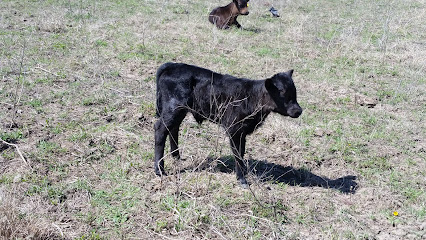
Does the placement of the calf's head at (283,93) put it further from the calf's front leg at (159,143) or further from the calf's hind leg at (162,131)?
the calf's front leg at (159,143)

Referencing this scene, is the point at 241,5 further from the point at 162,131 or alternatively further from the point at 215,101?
the point at 162,131

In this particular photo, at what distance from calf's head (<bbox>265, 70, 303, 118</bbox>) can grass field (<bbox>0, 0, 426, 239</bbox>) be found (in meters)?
0.69

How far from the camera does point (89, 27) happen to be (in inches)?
420

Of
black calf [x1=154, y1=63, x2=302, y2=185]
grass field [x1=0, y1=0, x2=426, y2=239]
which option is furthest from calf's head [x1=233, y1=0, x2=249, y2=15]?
black calf [x1=154, y1=63, x2=302, y2=185]

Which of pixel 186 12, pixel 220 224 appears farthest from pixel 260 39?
pixel 220 224

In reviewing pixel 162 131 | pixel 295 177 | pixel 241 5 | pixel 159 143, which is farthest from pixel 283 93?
pixel 241 5

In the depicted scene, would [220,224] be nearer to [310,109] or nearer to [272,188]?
[272,188]

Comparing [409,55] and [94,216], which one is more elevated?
[409,55]

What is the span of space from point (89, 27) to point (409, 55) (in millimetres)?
8915

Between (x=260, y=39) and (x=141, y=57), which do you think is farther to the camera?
(x=260, y=39)

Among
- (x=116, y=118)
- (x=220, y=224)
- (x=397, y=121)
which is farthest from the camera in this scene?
(x=397, y=121)

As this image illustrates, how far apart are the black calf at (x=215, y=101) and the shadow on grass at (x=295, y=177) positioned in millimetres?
442

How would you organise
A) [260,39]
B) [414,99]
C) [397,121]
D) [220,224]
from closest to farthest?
[220,224] < [397,121] < [414,99] < [260,39]

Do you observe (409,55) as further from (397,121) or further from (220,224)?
(220,224)
